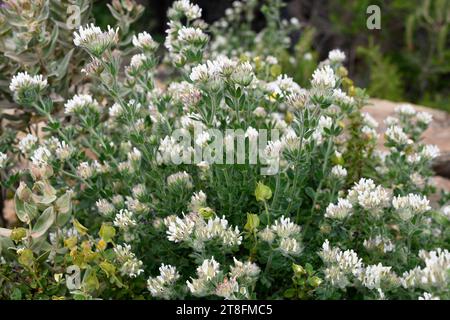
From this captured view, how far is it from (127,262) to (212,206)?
1.01 ft

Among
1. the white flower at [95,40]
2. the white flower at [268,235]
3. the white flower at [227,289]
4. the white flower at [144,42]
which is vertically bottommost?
the white flower at [227,289]

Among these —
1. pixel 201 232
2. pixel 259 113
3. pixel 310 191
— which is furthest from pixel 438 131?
pixel 201 232

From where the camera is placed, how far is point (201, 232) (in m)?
1.43

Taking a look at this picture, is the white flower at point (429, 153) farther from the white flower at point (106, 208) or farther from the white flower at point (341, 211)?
the white flower at point (106, 208)

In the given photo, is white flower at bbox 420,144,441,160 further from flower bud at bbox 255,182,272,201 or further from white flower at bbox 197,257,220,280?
white flower at bbox 197,257,220,280

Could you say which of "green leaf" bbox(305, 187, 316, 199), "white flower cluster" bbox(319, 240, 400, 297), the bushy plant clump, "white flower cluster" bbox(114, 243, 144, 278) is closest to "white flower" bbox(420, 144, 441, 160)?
the bushy plant clump

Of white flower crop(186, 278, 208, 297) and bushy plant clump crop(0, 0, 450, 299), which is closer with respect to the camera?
white flower crop(186, 278, 208, 297)

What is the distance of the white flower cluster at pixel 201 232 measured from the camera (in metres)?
1.44

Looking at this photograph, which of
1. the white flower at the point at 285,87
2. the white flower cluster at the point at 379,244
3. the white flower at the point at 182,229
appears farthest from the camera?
the white flower at the point at 285,87

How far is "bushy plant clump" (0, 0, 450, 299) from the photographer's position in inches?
60.0

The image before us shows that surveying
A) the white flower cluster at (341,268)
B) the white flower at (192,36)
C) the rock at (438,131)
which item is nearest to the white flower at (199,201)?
the white flower cluster at (341,268)

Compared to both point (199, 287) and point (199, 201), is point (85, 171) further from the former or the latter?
point (199, 287)

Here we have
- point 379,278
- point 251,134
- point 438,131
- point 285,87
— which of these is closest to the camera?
point 379,278

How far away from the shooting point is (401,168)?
2.01 m
